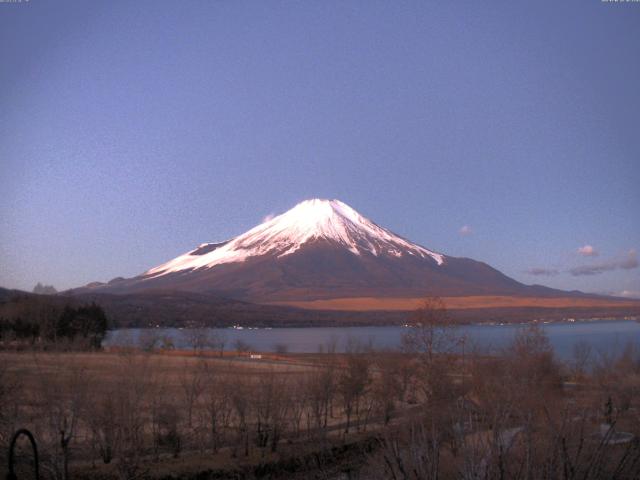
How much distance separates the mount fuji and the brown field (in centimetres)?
374

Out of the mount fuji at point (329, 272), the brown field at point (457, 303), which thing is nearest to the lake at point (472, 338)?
the brown field at point (457, 303)

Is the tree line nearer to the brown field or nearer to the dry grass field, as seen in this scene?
the dry grass field

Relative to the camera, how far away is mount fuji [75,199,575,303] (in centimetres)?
15512

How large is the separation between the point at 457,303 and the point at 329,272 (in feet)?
166

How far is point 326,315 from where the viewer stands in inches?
5256

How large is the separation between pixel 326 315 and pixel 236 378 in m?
109

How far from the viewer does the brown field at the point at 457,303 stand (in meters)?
119

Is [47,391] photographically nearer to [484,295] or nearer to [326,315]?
[326,315]

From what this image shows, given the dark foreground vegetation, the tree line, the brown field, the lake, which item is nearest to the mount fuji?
the brown field

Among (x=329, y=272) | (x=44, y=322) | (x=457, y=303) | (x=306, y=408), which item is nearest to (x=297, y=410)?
(x=306, y=408)

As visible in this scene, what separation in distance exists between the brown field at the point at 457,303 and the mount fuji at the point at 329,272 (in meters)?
3.74

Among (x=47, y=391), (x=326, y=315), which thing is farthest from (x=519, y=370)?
(x=326, y=315)

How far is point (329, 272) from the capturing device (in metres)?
168

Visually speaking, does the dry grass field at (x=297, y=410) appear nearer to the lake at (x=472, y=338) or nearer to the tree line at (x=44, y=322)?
the lake at (x=472, y=338)
